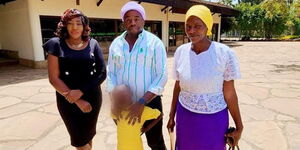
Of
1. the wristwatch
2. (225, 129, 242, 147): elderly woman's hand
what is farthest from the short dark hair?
(225, 129, 242, 147): elderly woman's hand

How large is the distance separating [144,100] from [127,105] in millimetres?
137

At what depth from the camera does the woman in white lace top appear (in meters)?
1.62

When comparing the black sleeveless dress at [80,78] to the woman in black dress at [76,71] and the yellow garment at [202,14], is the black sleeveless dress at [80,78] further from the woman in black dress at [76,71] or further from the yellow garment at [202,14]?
the yellow garment at [202,14]

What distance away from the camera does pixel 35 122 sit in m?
3.86

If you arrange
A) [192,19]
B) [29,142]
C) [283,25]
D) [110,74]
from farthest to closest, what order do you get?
[283,25] → [29,142] → [110,74] → [192,19]

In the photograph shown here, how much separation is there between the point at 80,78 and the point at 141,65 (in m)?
0.59

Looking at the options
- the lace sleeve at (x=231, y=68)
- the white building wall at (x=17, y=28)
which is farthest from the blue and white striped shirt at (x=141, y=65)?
the white building wall at (x=17, y=28)

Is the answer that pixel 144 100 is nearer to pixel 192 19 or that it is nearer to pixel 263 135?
pixel 192 19

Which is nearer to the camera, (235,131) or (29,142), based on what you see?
(235,131)

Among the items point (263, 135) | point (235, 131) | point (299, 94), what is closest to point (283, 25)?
point (299, 94)

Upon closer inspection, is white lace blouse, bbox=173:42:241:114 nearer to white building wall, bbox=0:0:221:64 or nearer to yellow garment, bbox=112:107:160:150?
yellow garment, bbox=112:107:160:150

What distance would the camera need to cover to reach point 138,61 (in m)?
1.82

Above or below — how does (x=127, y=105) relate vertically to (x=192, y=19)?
below

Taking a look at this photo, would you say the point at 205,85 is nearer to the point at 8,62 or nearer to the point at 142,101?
the point at 142,101
